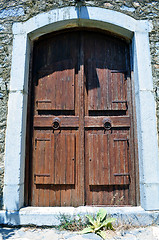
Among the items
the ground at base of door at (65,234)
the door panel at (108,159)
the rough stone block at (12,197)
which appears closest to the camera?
the ground at base of door at (65,234)

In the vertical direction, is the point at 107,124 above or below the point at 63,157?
above

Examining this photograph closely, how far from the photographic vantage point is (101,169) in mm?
3029

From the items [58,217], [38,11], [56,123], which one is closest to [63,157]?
[56,123]

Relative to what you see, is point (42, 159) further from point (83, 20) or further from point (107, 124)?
point (83, 20)

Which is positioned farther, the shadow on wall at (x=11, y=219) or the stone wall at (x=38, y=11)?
the stone wall at (x=38, y=11)

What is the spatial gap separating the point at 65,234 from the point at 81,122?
1.54 m

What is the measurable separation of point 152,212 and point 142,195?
237mm

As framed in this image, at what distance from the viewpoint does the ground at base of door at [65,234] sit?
2365 mm

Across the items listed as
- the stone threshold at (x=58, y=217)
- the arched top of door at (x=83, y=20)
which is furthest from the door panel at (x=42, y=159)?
the arched top of door at (x=83, y=20)

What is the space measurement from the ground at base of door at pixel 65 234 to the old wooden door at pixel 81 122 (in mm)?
449

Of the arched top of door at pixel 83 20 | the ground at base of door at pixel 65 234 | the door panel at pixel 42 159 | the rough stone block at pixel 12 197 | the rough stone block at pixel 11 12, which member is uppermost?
the rough stone block at pixel 11 12

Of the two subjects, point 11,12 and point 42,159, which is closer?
point 42,159

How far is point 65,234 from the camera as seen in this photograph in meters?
2.48

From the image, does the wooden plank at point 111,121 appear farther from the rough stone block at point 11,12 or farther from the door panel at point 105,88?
the rough stone block at point 11,12
